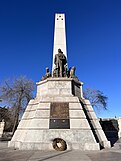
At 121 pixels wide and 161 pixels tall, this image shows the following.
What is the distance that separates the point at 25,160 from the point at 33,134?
125 inches

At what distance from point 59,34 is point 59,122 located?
9504 millimetres

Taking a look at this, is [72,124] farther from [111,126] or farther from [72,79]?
[111,126]

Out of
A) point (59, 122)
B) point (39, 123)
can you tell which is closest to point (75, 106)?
point (59, 122)

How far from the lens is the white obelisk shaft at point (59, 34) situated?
14945 mm

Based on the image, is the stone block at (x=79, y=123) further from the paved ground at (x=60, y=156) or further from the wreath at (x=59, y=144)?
the paved ground at (x=60, y=156)

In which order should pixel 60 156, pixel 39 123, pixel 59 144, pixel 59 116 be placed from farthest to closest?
1. pixel 59 116
2. pixel 39 123
3. pixel 59 144
4. pixel 60 156

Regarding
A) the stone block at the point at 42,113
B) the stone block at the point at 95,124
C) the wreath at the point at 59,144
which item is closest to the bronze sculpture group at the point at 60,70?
the stone block at the point at 42,113

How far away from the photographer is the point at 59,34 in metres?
15.7

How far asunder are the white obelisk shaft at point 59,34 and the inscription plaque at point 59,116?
4.77 meters

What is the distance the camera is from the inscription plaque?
9.26m

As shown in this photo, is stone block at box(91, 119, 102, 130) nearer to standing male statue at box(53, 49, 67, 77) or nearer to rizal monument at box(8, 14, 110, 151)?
rizal monument at box(8, 14, 110, 151)

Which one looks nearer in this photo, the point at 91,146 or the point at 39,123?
the point at 91,146

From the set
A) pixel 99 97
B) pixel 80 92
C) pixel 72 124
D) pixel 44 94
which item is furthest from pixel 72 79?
pixel 99 97

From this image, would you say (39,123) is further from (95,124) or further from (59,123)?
(95,124)
